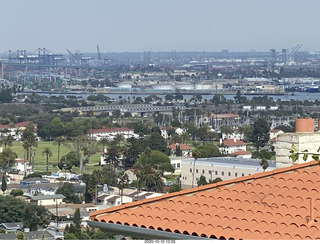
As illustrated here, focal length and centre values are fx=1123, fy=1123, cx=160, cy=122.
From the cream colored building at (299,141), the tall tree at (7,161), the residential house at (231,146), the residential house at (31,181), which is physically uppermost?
the cream colored building at (299,141)

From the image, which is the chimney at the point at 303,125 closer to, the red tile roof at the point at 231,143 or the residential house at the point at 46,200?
the residential house at the point at 46,200

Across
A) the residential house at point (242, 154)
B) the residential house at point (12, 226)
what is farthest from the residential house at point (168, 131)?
the residential house at point (12, 226)

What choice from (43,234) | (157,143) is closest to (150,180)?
(43,234)

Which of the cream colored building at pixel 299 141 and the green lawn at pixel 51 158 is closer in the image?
the cream colored building at pixel 299 141

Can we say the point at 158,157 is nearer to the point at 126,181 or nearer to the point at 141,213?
the point at 126,181

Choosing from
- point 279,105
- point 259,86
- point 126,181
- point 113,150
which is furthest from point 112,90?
point 126,181

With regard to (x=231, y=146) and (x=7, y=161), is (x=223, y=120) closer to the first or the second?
(x=231, y=146)

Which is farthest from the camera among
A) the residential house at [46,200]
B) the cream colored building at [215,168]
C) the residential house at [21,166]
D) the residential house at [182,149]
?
the residential house at [182,149]

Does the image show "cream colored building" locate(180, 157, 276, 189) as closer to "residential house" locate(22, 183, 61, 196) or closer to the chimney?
"residential house" locate(22, 183, 61, 196)
